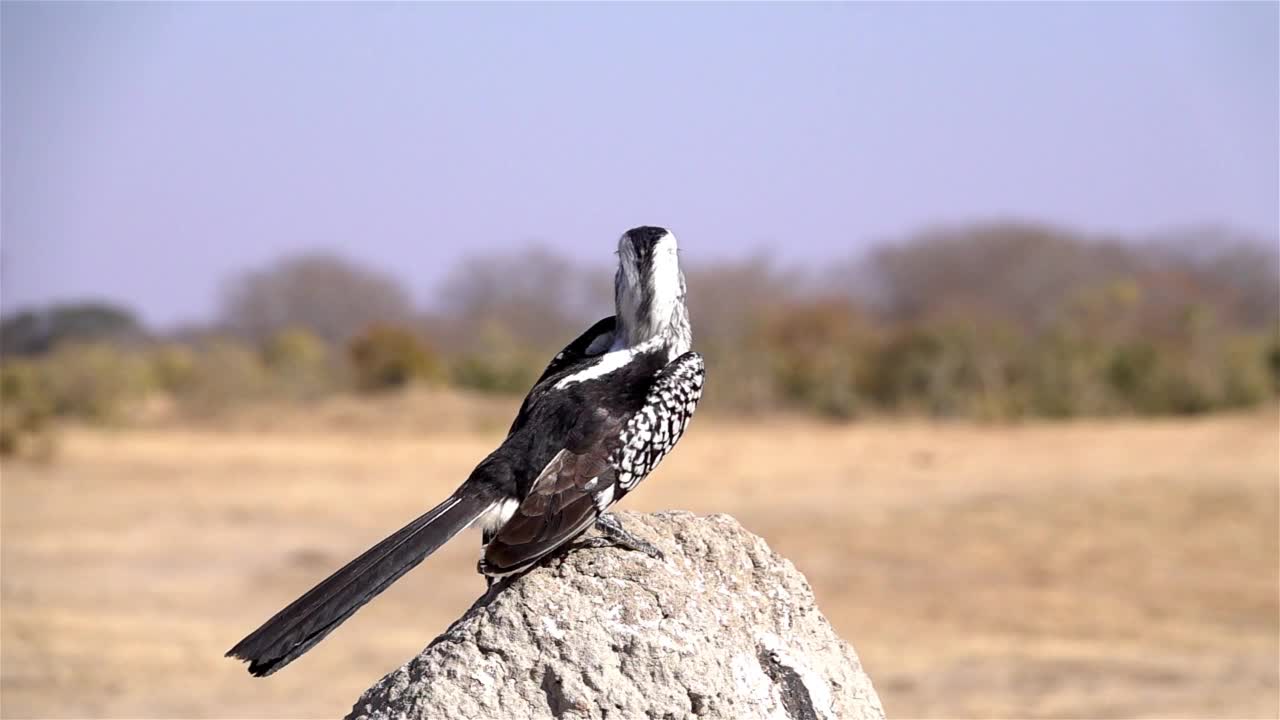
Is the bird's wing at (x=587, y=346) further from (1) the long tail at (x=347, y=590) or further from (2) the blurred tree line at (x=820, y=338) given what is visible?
(2) the blurred tree line at (x=820, y=338)

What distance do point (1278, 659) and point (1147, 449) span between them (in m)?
8.86

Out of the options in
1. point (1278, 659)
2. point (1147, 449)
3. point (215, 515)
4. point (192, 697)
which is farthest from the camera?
point (1147, 449)

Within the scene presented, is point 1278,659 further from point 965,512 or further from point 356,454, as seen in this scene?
point 356,454

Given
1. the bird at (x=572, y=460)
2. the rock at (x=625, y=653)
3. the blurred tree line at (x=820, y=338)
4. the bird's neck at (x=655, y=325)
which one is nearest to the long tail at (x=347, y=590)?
the bird at (x=572, y=460)

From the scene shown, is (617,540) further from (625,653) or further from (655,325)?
(655,325)

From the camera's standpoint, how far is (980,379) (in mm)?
27484

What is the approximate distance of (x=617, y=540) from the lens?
181 inches

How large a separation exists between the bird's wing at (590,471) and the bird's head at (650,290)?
0.58ft

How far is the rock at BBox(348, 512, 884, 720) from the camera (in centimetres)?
429

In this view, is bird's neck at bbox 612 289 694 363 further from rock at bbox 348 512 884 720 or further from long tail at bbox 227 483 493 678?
long tail at bbox 227 483 493 678

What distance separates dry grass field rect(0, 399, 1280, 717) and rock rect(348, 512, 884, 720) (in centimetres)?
460

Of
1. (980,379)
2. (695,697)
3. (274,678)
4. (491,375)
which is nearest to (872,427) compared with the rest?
(980,379)

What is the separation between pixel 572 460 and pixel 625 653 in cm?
55

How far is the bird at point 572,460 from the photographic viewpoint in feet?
13.3
